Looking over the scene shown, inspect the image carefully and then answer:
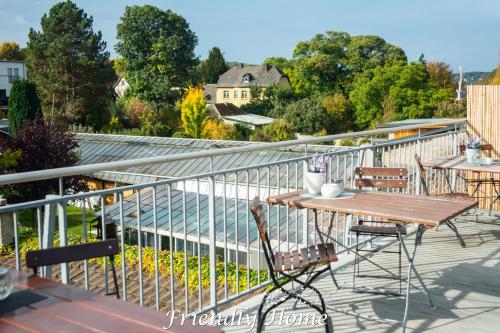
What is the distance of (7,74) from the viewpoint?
57.2m

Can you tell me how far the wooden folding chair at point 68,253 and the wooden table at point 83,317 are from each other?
370 mm

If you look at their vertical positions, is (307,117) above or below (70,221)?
above

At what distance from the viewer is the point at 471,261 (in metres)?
5.36

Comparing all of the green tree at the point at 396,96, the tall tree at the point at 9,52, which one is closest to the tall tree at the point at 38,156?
the green tree at the point at 396,96

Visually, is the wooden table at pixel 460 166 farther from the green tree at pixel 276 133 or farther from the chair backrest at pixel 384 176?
the green tree at pixel 276 133

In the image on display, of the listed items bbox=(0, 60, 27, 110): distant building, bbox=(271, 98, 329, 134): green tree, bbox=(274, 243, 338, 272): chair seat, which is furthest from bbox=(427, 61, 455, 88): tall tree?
bbox=(274, 243, 338, 272): chair seat

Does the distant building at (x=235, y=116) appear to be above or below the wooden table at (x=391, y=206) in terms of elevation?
above

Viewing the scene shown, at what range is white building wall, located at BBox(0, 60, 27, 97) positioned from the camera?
5684 cm

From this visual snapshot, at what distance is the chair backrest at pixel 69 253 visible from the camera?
2.30 metres

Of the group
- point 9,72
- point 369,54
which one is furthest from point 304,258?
point 9,72

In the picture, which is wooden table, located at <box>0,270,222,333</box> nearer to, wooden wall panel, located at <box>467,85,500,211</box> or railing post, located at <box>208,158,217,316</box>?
railing post, located at <box>208,158,217,316</box>

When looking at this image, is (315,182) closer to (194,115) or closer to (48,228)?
(48,228)

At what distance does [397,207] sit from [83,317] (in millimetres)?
2643

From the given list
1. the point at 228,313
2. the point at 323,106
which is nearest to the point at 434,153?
the point at 228,313
